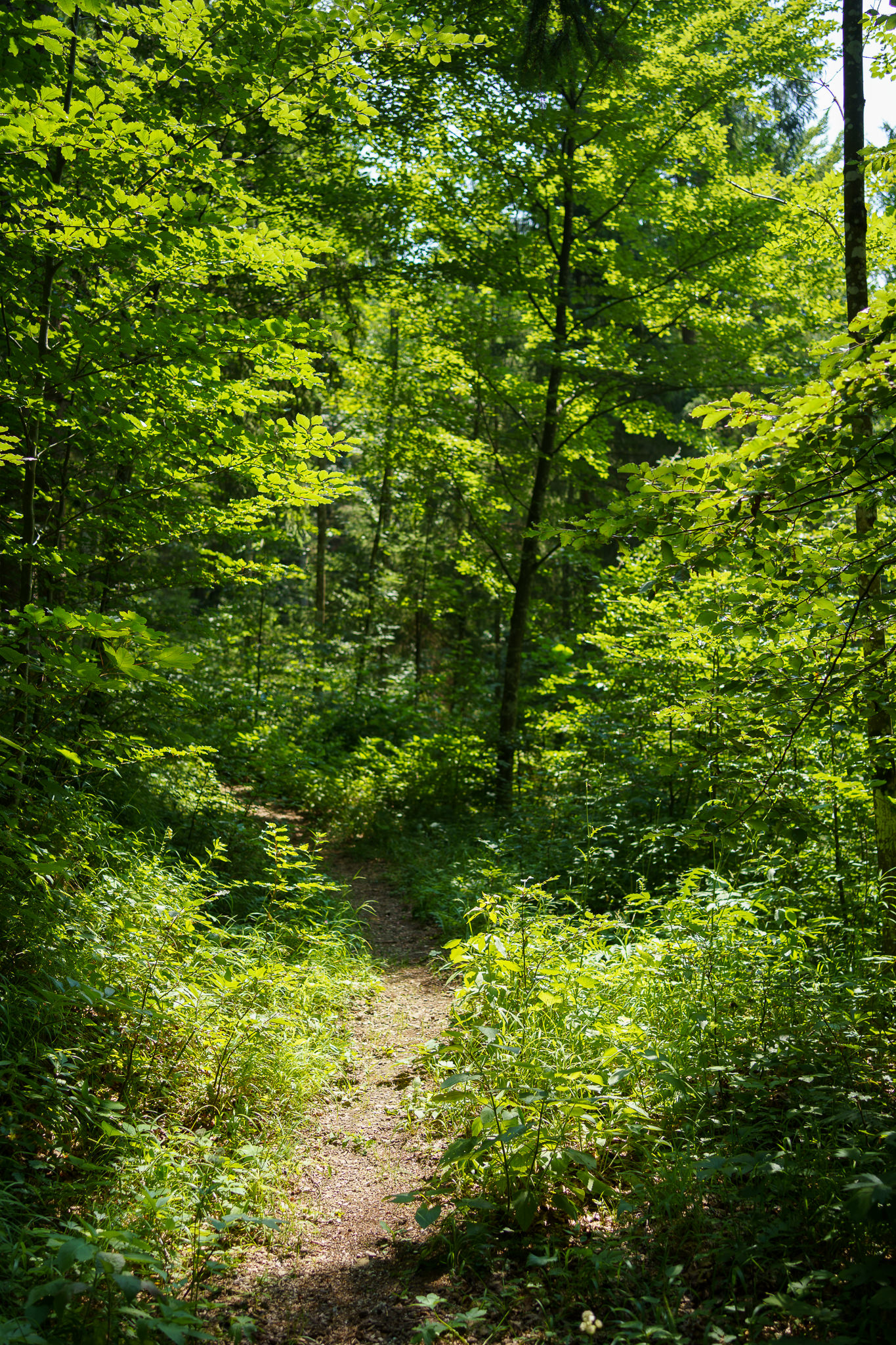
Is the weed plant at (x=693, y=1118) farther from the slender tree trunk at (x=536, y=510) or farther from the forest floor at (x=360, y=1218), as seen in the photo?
the slender tree trunk at (x=536, y=510)

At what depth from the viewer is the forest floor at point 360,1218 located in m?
2.52

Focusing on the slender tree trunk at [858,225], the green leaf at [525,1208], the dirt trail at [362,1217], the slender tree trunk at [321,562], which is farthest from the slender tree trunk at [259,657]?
the green leaf at [525,1208]

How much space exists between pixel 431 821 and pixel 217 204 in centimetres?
704

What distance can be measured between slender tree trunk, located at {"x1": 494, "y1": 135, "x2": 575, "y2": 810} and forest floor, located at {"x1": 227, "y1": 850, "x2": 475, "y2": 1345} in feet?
17.3

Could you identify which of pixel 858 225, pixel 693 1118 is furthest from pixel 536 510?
pixel 693 1118

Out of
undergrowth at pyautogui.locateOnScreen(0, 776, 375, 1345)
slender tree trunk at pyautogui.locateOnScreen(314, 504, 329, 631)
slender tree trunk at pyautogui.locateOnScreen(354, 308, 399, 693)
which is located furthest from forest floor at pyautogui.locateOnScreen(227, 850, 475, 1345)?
slender tree trunk at pyautogui.locateOnScreen(314, 504, 329, 631)

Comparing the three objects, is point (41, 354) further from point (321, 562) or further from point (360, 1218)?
point (321, 562)

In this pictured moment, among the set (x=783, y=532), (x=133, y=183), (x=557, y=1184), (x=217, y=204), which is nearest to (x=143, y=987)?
(x=557, y=1184)

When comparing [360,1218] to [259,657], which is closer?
[360,1218]

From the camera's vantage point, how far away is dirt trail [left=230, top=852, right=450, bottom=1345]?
2.52 meters

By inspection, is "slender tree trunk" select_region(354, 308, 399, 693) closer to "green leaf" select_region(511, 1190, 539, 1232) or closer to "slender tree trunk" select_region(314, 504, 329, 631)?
"slender tree trunk" select_region(314, 504, 329, 631)

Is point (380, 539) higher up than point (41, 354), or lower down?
higher up

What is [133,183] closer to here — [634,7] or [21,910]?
[21,910]

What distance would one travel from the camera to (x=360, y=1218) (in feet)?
10.1
